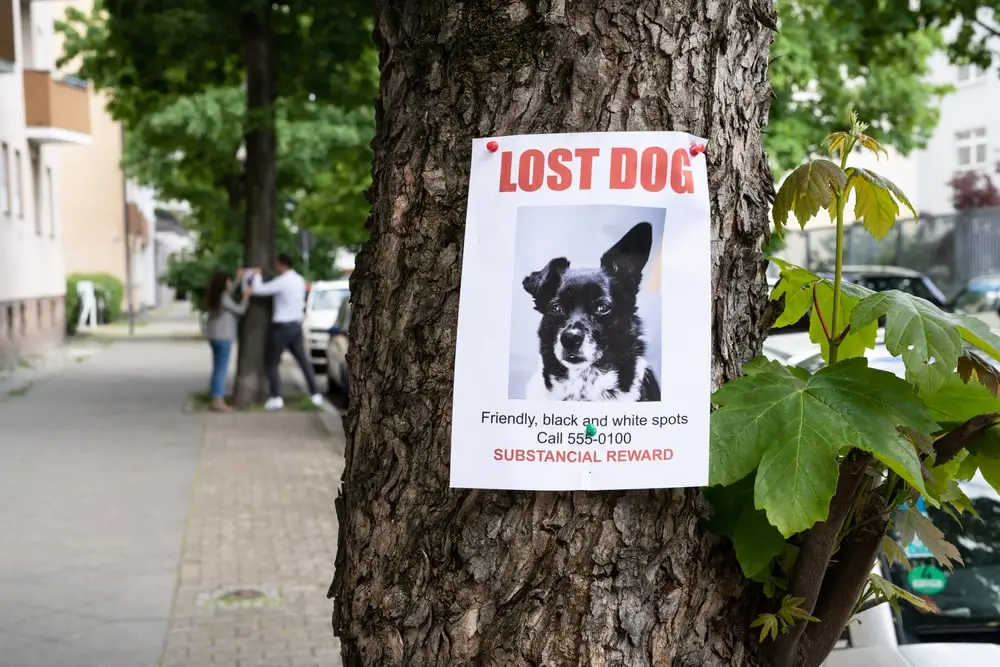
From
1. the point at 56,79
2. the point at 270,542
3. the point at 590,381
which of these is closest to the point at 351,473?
the point at 590,381

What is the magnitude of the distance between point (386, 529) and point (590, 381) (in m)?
0.45

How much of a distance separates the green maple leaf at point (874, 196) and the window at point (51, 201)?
28255mm

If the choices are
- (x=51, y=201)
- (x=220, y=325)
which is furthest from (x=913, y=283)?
(x=51, y=201)

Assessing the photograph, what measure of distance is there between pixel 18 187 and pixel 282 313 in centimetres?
1227

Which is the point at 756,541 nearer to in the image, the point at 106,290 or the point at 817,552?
the point at 817,552

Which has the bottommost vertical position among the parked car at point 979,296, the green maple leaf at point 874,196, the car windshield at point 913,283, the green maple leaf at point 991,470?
the parked car at point 979,296

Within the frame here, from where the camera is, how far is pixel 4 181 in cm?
2327

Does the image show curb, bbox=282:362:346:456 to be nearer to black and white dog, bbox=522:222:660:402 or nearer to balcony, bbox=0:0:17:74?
balcony, bbox=0:0:17:74

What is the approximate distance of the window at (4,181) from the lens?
74.4 feet

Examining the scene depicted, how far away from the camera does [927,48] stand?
21.0 m

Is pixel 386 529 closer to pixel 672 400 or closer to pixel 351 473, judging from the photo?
pixel 351 473

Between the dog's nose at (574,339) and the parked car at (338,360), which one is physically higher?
the dog's nose at (574,339)

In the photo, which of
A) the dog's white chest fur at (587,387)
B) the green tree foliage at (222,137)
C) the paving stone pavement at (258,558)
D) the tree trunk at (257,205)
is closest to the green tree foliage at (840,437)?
the dog's white chest fur at (587,387)

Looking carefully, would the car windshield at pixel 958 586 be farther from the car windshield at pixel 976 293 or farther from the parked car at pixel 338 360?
the car windshield at pixel 976 293
